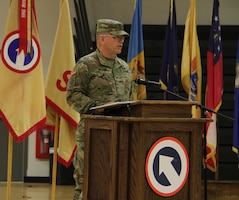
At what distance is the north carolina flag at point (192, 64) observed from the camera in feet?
15.9

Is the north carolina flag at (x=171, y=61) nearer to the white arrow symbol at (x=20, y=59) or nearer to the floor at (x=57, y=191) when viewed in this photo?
the floor at (x=57, y=191)

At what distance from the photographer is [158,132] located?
7.43ft

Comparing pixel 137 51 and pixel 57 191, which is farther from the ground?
pixel 137 51

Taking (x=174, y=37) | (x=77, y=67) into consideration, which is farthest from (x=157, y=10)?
(x=77, y=67)

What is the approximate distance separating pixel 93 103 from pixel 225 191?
3.64 m

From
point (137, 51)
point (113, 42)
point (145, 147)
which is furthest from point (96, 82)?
point (137, 51)

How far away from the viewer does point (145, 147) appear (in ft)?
7.35

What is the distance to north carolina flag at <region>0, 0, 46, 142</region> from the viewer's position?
12.6ft

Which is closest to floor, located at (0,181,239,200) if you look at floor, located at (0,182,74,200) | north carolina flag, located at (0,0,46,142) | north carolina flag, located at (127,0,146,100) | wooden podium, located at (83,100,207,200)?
floor, located at (0,182,74,200)

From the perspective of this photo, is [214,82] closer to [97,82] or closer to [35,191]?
[97,82]

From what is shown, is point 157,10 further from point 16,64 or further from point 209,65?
point 16,64

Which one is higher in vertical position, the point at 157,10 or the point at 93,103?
the point at 157,10

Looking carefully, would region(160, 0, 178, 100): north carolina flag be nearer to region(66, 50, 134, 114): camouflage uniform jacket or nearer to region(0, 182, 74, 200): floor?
region(0, 182, 74, 200): floor

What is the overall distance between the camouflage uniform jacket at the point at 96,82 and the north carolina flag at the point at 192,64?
1.74 metres
